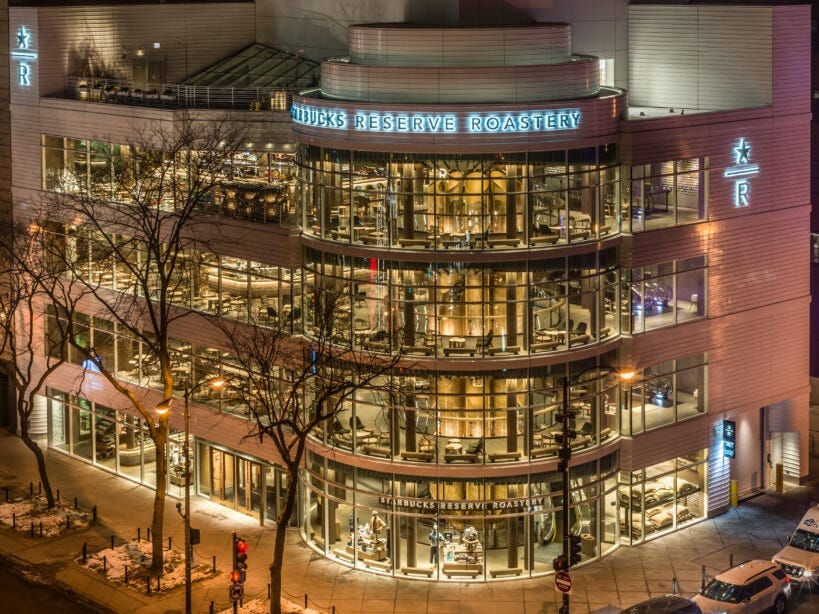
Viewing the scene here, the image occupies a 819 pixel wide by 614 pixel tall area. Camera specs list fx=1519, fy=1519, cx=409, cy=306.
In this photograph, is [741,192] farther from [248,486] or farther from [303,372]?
[248,486]

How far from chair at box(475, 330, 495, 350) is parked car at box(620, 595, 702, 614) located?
11.6 meters

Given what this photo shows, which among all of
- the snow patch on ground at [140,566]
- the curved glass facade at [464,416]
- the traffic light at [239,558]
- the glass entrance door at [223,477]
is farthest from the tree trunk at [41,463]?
the traffic light at [239,558]

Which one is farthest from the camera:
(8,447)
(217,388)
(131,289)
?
(8,447)

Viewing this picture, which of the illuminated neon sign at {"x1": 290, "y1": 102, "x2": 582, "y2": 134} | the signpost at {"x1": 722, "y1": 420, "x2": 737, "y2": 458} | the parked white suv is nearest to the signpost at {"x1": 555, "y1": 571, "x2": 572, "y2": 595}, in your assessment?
the parked white suv

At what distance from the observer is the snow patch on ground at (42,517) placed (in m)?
67.7

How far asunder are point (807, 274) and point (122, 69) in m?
35.3

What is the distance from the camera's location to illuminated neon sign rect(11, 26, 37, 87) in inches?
2965

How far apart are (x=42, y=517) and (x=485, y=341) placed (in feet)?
75.2

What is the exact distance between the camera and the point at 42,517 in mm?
68688

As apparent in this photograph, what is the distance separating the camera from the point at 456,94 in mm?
59125

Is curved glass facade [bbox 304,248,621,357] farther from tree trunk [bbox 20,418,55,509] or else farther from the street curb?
tree trunk [bbox 20,418,55,509]

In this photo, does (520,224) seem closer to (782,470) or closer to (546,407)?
(546,407)

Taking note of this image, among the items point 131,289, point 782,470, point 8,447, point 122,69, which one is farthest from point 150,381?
point 782,470

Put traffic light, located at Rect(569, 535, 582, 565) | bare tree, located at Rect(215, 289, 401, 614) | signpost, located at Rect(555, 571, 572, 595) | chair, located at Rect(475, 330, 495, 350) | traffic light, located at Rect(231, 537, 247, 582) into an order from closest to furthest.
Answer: signpost, located at Rect(555, 571, 572, 595), traffic light, located at Rect(569, 535, 582, 565), traffic light, located at Rect(231, 537, 247, 582), bare tree, located at Rect(215, 289, 401, 614), chair, located at Rect(475, 330, 495, 350)
